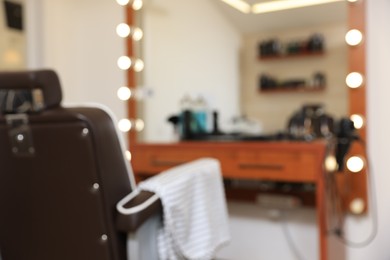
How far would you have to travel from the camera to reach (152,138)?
2.17 m

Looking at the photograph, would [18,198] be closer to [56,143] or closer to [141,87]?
[56,143]

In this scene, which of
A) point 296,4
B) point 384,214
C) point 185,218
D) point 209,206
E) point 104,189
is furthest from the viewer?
point 296,4

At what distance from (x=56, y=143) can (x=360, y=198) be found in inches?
47.5

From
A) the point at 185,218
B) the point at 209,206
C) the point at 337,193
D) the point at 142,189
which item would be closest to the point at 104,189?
the point at 142,189

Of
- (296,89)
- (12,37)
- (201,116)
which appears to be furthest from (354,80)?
(12,37)

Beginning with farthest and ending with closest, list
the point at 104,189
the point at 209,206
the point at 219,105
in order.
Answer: the point at 219,105, the point at 209,206, the point at 104,189

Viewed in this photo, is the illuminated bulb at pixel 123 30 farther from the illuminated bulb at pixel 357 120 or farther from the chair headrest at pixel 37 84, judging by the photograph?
the chair headrest at pixel 37 84

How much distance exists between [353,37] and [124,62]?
117 cm

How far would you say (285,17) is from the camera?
179 centimetres

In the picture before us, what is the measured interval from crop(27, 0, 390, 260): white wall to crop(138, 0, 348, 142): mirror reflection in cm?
9

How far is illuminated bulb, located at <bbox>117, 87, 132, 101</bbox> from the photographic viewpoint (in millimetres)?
2186

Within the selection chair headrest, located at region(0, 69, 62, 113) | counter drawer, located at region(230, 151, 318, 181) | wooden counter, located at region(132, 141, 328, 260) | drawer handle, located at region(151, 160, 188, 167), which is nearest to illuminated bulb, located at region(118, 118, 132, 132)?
wooden counter, located at region(132, 141, 328, 260)

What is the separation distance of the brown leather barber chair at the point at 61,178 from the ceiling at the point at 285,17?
1121 millimetres

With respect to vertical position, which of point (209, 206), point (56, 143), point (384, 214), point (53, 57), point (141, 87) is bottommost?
point (384, 214)
